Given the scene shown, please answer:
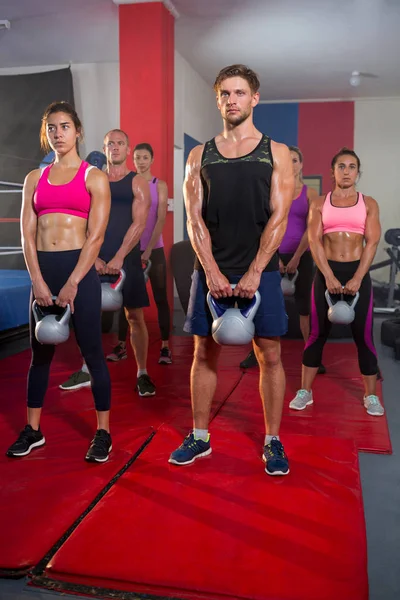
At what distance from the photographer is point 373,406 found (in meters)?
3.09

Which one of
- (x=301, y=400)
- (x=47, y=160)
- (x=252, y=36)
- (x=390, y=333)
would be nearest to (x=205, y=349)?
(x=301, y=400)

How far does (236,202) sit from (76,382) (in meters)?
1.90

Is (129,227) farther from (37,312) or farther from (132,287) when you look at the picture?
(37,312)

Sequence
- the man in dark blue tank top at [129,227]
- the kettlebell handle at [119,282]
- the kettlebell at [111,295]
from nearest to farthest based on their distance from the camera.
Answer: the kettlebell at [111,295] < the kettlebell handle at [119,282] < the man in dark blue tank top at [129,227]

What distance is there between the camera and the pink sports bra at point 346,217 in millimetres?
3014

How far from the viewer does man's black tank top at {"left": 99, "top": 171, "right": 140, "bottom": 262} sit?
3.35 metres

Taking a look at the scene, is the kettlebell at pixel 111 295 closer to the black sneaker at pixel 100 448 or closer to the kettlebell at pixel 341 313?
the black sneaker at pixel 100 448

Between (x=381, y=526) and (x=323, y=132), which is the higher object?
(x=323, y=132)

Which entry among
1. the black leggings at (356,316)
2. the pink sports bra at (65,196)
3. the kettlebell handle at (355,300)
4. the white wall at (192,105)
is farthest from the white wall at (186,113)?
the pink sports bra at (65,196)

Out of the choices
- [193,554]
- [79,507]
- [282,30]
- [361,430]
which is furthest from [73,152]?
[282,30]

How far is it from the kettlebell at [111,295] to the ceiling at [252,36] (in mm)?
3684

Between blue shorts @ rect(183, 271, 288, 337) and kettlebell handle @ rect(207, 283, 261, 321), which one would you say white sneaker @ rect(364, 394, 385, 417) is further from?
kettlebell handle @ rect(207, 283, 261, 321)

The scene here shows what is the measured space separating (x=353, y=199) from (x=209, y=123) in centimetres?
642

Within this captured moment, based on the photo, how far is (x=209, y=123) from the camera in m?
8.98
